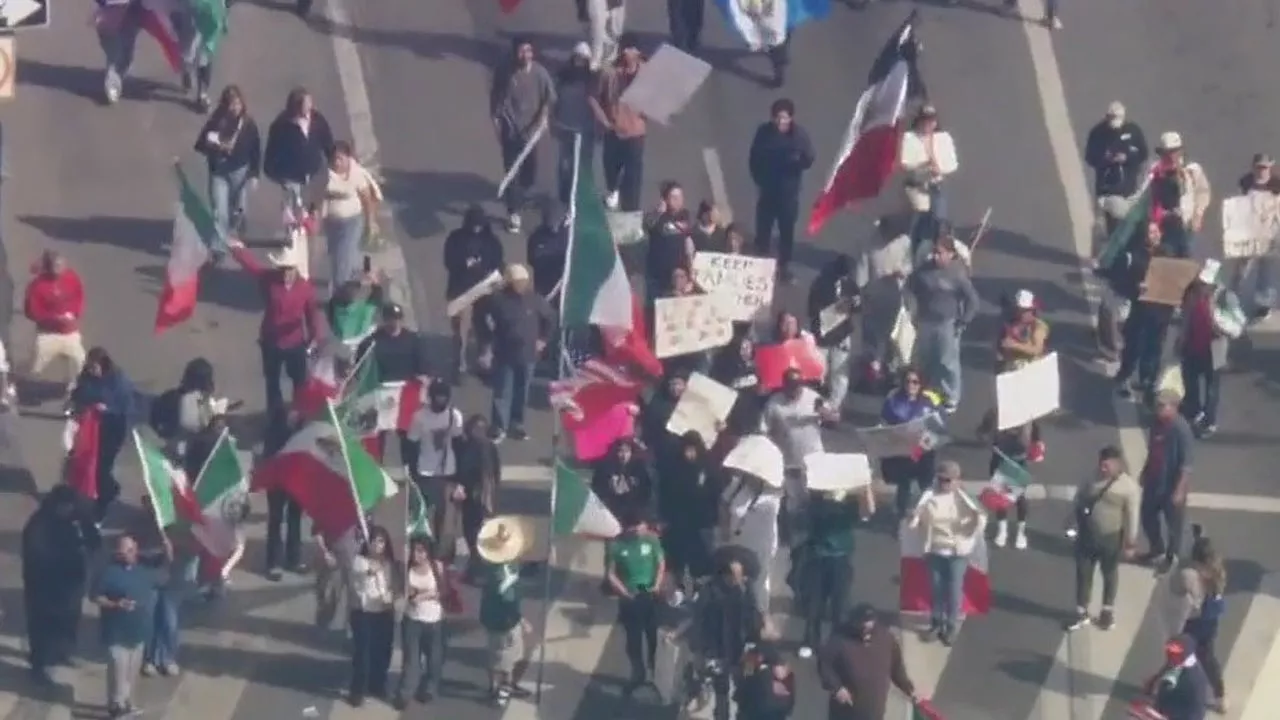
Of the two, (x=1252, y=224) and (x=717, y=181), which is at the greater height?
(x=1252, y=224)

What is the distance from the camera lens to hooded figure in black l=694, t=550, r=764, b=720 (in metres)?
24.5

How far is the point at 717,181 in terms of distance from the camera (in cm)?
3206

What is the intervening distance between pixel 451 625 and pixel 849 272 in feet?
15.9

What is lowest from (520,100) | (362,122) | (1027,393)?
(1027,393)

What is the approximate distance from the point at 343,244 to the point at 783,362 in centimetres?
439

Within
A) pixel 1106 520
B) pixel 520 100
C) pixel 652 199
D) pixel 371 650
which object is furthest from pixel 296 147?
pixel 1106 520

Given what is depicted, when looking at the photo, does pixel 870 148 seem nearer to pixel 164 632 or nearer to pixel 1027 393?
pixel 1027 393

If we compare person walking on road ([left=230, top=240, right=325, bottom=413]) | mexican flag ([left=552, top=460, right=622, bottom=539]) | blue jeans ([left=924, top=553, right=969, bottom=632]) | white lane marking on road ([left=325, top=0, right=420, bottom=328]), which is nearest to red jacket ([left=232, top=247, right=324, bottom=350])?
person walking on road ([left=230, top=240, right=325, bottom=413])

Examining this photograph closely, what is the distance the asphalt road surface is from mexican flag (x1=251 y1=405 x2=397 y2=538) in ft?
4.47

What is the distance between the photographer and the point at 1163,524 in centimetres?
2734

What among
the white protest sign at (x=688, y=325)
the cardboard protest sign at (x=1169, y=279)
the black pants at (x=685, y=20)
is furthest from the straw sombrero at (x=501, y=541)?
the black pants at (x=685, y=20)

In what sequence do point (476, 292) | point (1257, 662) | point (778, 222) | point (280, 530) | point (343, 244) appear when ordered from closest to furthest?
point (1257, 662) → point (280, 530) → point (476, 292) → point (343, 244) → point (778, 222)

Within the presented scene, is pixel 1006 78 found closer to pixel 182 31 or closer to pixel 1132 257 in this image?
pixel 1132 257

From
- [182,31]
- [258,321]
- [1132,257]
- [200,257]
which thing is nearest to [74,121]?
[182,31]
